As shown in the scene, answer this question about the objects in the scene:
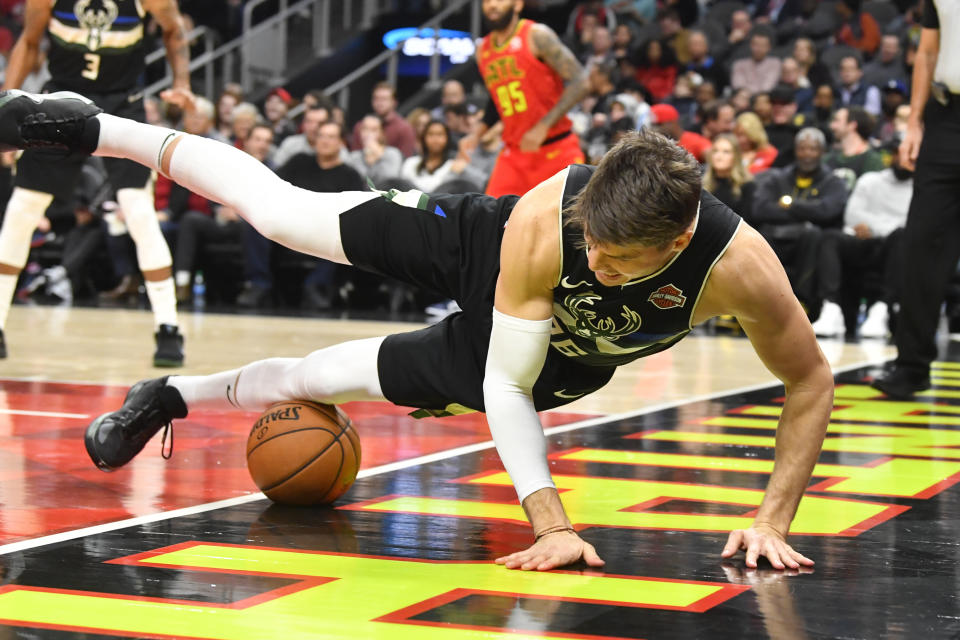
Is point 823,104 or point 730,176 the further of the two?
point 823,104

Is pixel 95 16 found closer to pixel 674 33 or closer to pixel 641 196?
pixel 641 196

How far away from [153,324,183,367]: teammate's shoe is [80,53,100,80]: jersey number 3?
1.27 m

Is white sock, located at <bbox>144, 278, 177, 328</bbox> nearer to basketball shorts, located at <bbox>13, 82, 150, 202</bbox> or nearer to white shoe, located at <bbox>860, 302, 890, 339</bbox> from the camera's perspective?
basketball shorts, located at <bbox>13, 82, 150, 202</bbox>

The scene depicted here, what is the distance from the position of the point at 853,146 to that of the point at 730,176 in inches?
52.6

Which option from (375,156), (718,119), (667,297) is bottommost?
(667,297)

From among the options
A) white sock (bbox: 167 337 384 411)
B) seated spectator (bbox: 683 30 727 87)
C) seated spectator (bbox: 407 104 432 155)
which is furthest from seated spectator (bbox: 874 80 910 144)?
white sock (bbox: 167 337 384 411)

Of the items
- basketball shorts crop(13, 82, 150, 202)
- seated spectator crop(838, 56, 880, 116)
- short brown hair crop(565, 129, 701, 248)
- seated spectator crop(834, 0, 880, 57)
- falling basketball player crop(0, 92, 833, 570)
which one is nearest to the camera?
short brown hair crop(565, 129, 701, 248)

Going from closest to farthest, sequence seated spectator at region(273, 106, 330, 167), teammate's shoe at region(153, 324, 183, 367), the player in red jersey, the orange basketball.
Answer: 1. the orange basketball
2. teammate's shoe at region(153, 324, 183, 367)
3. the player in red jersey
4. seated spectator at region(273, 106, 330, 167)

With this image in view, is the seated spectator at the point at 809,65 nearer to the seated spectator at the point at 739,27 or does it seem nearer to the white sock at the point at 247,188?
the seated spectator at the point at 739,27

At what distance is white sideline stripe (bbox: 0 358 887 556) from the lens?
10.6 ft

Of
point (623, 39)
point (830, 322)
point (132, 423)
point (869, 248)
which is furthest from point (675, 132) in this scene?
point (132, 423)

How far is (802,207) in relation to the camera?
10820 mm

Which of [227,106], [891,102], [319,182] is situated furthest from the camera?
[227,106]

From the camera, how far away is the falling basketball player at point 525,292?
9.63ft
